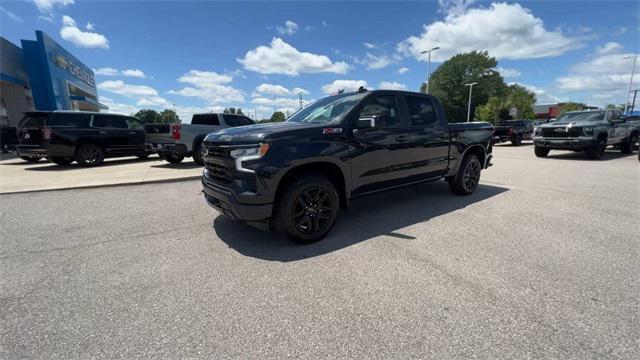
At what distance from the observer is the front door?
394cm

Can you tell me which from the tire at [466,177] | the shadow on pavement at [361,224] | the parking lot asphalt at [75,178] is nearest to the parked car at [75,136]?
the parking lot asphalt at [75,178]

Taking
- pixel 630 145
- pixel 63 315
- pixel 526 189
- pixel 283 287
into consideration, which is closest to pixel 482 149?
pixel 526 189

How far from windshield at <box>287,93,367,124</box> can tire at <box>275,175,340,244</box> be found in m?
0.94

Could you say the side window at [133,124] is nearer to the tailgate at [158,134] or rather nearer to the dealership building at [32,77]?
the tailgate at [158,134]

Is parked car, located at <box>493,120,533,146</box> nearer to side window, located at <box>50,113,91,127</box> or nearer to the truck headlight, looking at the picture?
the truck headlight

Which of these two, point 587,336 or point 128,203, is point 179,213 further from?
point 587,336

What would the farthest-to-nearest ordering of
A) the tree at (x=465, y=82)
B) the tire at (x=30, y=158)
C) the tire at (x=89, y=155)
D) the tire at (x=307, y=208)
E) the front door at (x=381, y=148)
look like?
the tree at (x=465, y=82), the tire at (x=30, y=158), the tire at (x=89, y=155), the front door at (x=381, y=148), the tire at (x=307, y=208)

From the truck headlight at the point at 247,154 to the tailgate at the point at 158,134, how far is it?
7172mm

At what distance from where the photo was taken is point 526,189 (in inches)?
248

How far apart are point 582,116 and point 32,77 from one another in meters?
30.8

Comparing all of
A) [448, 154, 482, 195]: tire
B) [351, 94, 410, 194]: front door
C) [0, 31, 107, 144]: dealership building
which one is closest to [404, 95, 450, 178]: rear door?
[351, 94, 410, 194]: front door

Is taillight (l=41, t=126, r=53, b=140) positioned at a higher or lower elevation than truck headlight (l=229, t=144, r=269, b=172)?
higher

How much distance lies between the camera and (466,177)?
577 centimetres

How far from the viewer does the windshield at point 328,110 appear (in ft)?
13.2
